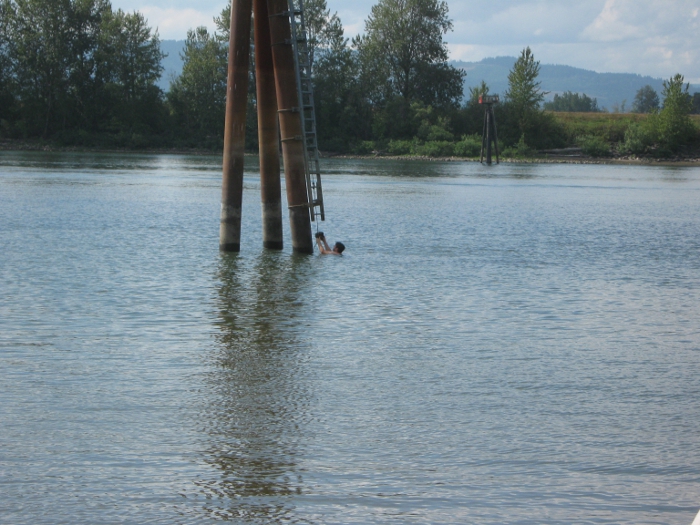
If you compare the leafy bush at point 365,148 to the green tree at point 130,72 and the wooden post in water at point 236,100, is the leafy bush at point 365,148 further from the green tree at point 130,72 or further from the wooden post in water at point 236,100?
the wooden post in water at point 236,100

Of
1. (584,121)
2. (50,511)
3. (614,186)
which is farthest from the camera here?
(584,121)

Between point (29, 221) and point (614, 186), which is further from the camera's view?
point (614, 186)

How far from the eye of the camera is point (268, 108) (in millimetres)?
20734

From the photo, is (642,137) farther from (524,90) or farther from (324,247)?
(324,247)

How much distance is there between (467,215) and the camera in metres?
37.5

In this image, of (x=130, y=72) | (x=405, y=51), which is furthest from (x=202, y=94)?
(x=405, y=51)

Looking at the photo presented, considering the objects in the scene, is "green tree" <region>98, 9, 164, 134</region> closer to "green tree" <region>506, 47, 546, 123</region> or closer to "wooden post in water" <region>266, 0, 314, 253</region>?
"green tree" <region>506, 47, 546, 123</region>

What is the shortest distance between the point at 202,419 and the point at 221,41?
104 meters

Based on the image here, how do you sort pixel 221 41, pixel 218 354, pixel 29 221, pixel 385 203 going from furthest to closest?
pixel 221 41 < pixel 385 203 < pixel 29 221 < pixel 218 354

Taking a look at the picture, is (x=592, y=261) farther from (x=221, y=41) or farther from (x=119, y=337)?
(x=221, y=41)

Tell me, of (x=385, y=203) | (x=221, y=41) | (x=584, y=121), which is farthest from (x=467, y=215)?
(x=584, y=121)

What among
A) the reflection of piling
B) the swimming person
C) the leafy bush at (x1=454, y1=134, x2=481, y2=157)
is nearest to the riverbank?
the leafy bush at (x1=454, y1=134, x2=481, y2=157)

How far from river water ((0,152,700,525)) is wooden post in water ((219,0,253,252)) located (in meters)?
1.77

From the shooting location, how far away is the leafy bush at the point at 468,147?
112 m
